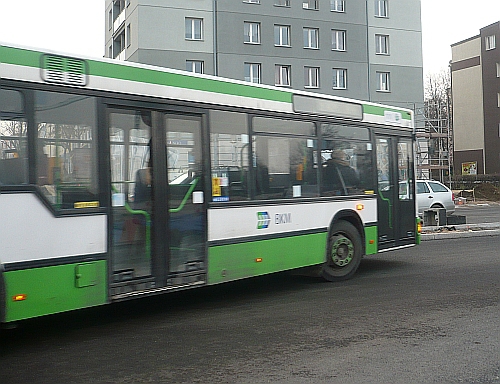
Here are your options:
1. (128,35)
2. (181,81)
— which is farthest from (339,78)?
(181,81)

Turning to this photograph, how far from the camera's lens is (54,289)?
660 cm

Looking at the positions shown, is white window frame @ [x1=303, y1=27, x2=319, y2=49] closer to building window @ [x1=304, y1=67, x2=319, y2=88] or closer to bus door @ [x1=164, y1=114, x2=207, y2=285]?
building window @ [x1=304, y1=67, x2=319, y2=88]

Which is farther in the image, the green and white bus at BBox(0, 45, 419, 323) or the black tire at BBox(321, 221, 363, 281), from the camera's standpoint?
the black tire at BBox(321, 221, 363, 281)


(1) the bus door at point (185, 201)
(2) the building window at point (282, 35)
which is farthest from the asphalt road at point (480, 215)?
(1) the bus door at point (185, 201)

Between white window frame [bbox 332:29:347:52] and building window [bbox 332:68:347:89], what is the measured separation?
1.54 m

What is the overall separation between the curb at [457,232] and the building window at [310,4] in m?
32.1

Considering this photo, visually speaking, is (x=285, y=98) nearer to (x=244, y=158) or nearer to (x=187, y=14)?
(x=244, y=158)

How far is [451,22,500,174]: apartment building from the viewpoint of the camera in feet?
206

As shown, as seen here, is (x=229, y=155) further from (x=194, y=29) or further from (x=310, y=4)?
(x=310, y=4)

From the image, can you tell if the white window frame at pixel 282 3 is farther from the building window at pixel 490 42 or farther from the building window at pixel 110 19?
the building window at pixel 490 42

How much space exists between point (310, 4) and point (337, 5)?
2.25m

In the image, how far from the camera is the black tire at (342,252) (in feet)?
34.8

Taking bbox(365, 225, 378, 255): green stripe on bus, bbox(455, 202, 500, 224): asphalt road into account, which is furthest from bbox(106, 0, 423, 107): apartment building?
bbox(365, 225, 378, 255): green stripe on bus

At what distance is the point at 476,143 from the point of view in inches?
2608
